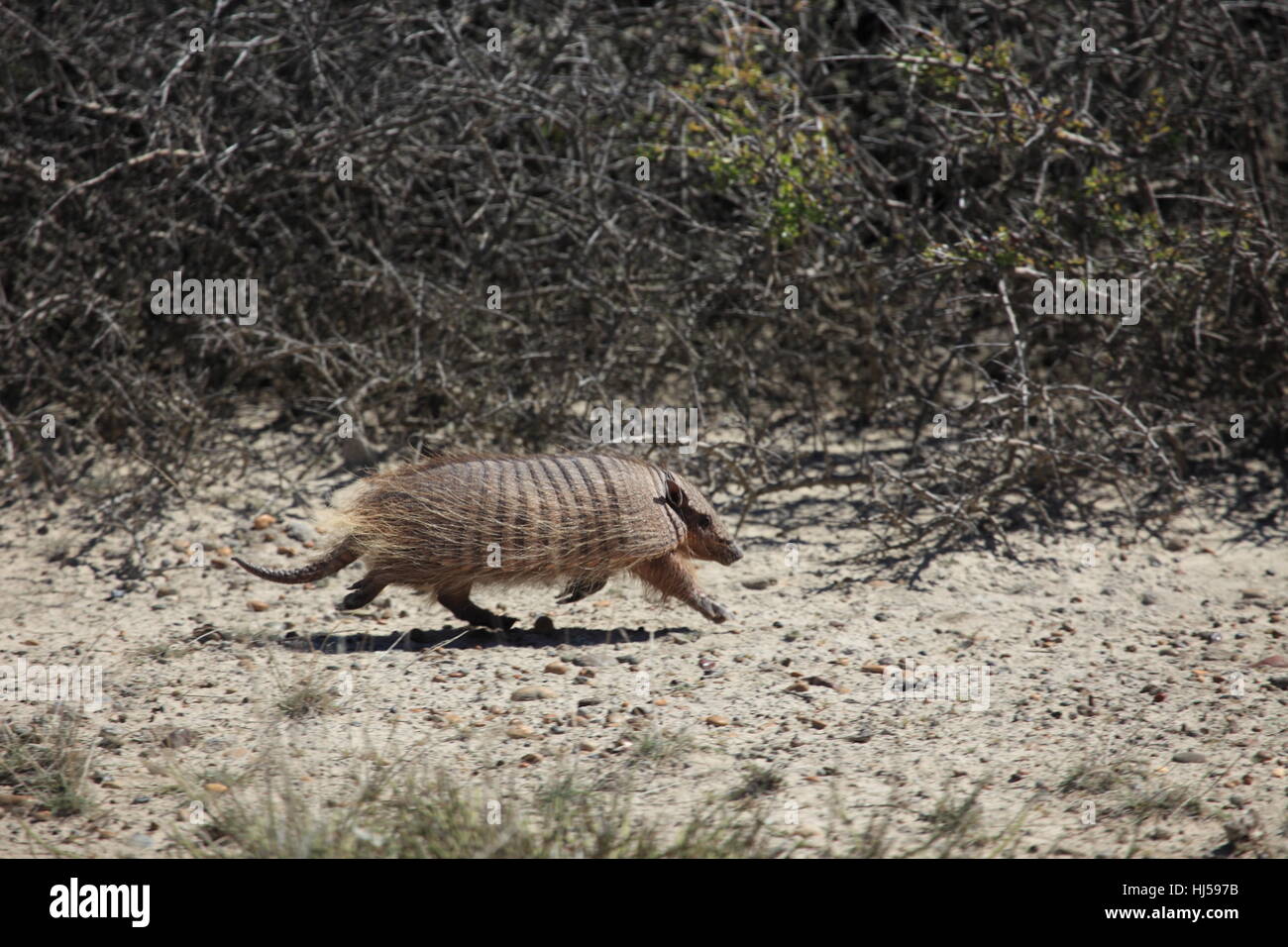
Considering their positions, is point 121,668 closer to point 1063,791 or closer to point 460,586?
point 460,586

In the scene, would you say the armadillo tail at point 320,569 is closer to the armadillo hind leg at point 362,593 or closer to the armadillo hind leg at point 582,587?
the armadillo hind leg at point 362,593

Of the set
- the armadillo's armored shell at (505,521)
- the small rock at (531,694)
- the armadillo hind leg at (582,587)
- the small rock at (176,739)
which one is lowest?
the small rock at (176,739)

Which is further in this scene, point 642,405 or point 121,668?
point 642,405

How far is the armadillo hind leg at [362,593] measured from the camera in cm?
526

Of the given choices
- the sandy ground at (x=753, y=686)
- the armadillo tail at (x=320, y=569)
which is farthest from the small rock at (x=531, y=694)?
the armadillo tail at (x=320, y=569)

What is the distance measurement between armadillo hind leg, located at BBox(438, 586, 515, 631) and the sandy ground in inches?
3.3

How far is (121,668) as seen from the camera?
496 centimetres

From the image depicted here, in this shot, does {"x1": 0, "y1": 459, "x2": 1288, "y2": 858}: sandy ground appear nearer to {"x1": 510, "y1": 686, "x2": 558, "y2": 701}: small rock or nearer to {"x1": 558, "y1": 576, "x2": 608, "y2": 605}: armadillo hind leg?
{"x1": 510, "y1": 686, "x2": 558, "y2": 701}: small rock

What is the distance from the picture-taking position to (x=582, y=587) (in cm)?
541

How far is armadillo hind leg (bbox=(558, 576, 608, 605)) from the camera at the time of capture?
5.31 metres

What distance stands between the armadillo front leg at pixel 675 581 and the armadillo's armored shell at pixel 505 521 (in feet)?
0.45

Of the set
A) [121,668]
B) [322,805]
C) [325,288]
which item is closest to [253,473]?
[325,288]

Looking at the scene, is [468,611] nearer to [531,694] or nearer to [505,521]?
[505,521]
